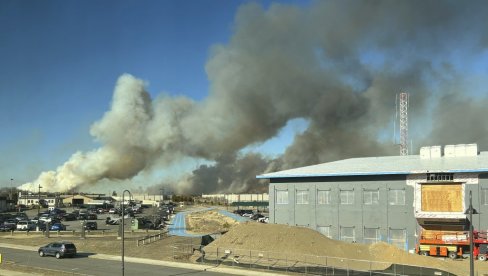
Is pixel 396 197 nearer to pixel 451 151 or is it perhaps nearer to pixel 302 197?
pixel 451 151

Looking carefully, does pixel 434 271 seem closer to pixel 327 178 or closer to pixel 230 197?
pixel 327 178

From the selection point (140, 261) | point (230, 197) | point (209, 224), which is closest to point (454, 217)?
point (140, 261)

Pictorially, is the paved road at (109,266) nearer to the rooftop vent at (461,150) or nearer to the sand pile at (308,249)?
the sand pile at (308,249)

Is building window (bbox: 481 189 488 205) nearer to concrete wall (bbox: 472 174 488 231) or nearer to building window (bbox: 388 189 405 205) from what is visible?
concrete wall (bbox: 472 174 488 231)

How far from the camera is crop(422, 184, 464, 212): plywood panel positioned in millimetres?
49075

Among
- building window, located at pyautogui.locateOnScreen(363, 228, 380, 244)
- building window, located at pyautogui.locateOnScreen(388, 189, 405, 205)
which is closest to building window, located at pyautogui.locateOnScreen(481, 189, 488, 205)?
building window, located at pyautogui.locateOnScreen(388, 189, 405, 205)

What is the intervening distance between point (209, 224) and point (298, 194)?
32760 millimetres

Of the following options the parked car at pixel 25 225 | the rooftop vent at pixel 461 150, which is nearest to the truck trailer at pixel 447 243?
the rooftop vent at pixel 461 150

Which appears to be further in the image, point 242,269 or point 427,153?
point 427,153

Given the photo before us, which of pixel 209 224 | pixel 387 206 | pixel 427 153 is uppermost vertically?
pixel 427 153

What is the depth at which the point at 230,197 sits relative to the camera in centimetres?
19550

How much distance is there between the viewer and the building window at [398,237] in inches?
2031

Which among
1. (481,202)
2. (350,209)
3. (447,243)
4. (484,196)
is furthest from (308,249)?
(484,196)

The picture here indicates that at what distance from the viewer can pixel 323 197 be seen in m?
57.8
